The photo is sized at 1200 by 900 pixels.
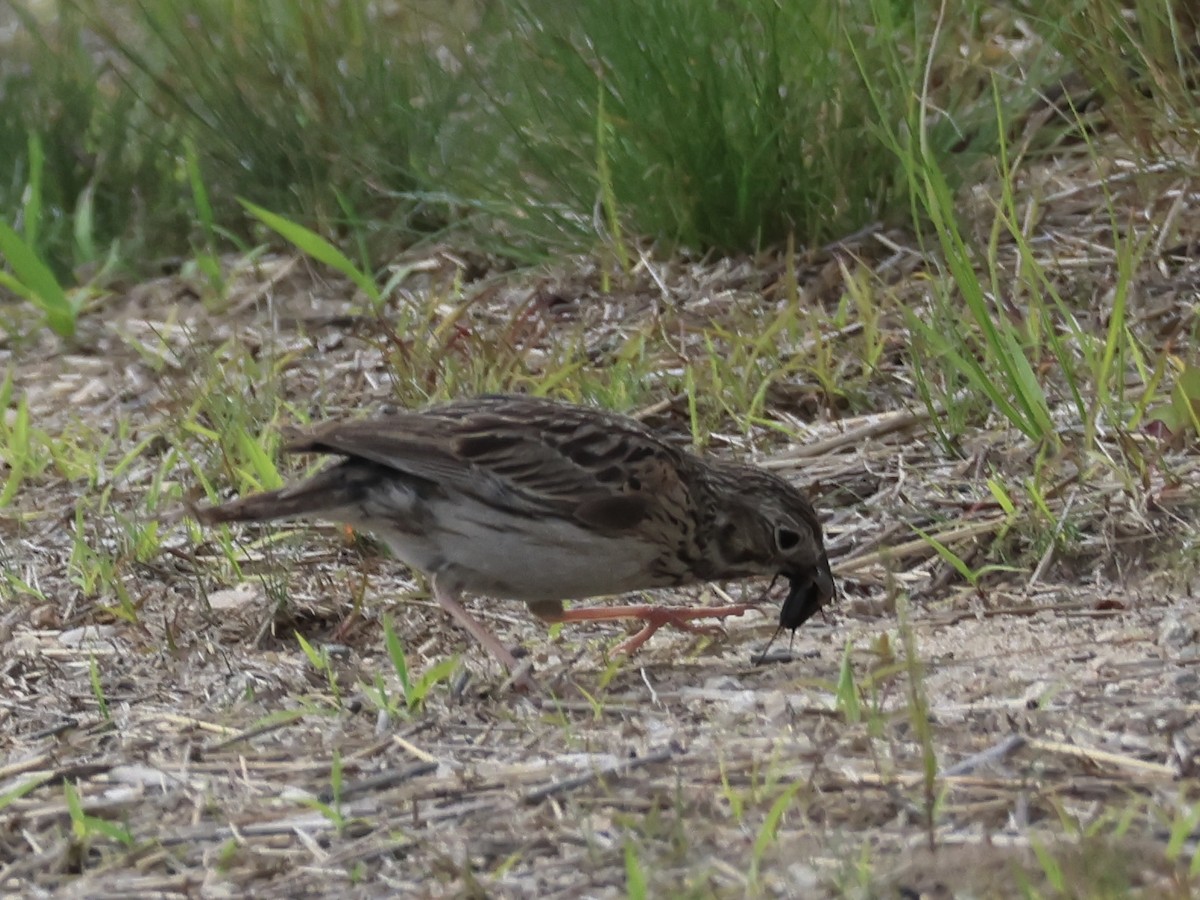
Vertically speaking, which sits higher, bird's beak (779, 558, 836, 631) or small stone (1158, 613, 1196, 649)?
bird's beak (779, 558, 836, 631)

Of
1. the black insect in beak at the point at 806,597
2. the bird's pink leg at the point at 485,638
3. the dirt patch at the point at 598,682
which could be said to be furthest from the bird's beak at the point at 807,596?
the bird's pink leg at the point at 485,638

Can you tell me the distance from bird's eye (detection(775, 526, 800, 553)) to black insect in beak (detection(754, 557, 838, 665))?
67mm

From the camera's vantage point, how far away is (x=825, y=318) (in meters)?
5.80

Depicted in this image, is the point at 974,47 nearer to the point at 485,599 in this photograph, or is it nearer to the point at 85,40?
the point at 485,599

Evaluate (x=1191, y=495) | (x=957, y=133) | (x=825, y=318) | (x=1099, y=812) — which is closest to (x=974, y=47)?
(x=957, y=133)

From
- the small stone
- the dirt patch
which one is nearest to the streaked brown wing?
the dirt patch

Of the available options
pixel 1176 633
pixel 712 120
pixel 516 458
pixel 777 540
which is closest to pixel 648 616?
pixel 777 540

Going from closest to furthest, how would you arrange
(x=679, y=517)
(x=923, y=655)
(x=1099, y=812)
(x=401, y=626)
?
1. (x=1099, y=812)
2. (x=923, y=655)
3. (x=679, y=517)
4. (x=401, y=626)

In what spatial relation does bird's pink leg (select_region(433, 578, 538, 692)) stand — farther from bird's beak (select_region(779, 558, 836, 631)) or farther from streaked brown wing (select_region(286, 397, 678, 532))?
bird's beak (select_region(779, 558, 836, 631))

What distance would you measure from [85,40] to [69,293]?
399 centimetres

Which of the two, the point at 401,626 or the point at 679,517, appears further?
the point at 401,626

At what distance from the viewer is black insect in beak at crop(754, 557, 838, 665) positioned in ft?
14.4

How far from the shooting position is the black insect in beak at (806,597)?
4375mm

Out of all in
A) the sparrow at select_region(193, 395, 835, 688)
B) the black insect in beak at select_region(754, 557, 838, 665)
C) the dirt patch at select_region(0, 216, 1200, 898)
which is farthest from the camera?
the black insect in beak at select_region(754, 557, 838, 665)
